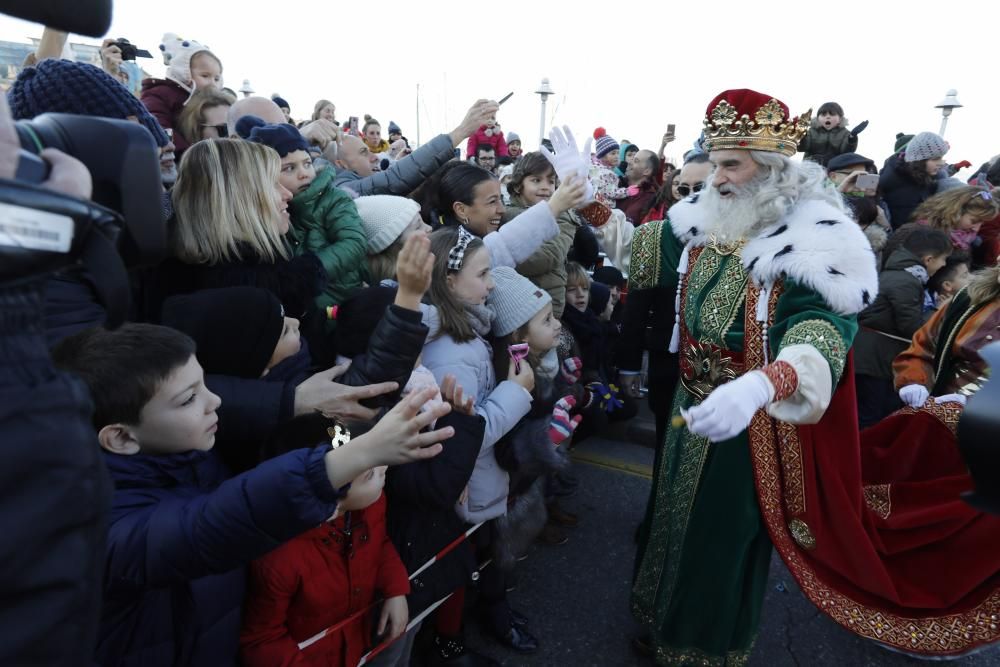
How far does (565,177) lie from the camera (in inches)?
102

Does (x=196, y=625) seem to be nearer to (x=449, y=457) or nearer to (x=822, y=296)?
(x=449, y=457)

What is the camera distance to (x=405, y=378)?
1.76 m

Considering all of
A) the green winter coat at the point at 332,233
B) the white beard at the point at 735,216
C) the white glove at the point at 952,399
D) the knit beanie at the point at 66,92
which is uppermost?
the knit beanie at the point at 66,92

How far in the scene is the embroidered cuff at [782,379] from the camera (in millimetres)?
1609

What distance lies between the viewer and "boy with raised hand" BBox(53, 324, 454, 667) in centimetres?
111

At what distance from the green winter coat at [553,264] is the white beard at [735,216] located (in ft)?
3.29

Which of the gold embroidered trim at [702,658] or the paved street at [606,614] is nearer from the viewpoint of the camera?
the gold embroidered trim at [702,658]

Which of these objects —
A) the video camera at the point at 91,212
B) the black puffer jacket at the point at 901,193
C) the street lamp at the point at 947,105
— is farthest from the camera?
the street lamp at the point at 947,105

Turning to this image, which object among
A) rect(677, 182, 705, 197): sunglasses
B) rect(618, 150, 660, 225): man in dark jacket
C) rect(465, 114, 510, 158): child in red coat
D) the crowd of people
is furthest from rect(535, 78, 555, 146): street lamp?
the crowd of people

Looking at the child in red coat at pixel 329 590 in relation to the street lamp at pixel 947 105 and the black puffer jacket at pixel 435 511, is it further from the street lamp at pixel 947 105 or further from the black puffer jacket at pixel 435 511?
the street lamp at pixel 947 105

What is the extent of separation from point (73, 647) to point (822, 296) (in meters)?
1.91

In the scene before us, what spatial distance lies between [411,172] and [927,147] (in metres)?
5.73

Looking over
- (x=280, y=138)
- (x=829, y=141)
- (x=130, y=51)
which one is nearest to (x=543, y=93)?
(x=829, y=141)

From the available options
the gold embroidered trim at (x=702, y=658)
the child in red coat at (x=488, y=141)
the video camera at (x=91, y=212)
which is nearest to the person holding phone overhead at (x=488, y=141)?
the child in red coat at (x=488, y=141)
